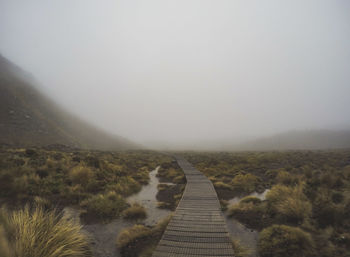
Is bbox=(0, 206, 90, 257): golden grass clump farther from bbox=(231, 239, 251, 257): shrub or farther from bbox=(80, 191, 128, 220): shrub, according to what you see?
bbox=(231, 239, 251, 257): shrub

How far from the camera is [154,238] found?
5.39 metres

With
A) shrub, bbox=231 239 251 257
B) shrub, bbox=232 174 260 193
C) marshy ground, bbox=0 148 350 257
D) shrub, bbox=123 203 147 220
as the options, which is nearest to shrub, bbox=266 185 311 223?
marshy ground, bbox=0 148 350 257

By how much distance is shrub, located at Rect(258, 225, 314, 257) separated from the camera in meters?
4.37

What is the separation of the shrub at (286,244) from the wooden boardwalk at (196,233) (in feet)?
3.61

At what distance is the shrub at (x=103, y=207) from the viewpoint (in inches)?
283

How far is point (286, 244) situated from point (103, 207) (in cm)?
Answer: 699

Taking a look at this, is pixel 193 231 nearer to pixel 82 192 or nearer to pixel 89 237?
pixel 89 237

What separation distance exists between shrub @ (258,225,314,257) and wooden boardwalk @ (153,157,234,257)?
3.61 ft

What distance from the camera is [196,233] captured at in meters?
5.09

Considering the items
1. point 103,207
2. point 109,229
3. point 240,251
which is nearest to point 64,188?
point 103,207

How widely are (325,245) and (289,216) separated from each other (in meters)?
1.66

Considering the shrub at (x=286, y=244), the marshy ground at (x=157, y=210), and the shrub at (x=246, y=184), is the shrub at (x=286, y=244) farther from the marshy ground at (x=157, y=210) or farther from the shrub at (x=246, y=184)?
the shrub at (x=246, y=184)

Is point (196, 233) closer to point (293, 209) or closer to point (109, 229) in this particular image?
point (109, 229)

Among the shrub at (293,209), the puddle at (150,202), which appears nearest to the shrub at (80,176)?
the puddle at (150,202)
